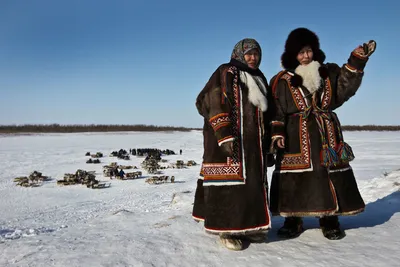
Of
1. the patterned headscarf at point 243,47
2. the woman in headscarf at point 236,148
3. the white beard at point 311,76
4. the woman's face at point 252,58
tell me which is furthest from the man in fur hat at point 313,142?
the patterned headscarf at point 243,47

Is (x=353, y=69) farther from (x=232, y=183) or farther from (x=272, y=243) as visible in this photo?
(x=272, y=243)

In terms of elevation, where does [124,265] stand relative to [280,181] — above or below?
below

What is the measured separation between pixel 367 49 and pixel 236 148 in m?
1.58

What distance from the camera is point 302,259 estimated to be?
9.05ft

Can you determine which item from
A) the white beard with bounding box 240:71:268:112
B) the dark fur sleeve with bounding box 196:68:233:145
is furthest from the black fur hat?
the dark fur sleeve with bounding box 196:68:233:145

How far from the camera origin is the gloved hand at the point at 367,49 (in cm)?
308

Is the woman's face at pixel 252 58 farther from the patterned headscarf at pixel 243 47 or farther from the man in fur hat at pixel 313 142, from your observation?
the man in fur hat at pixel 313 142

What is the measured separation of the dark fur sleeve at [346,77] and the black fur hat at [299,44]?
0.55ft

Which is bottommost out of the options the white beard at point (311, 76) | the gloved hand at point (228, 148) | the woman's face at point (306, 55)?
the gloved hand at point (228, 148)

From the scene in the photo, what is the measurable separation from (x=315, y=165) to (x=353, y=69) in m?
1.02

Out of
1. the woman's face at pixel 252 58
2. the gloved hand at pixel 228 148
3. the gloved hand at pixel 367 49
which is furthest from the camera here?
the woman's face at pixel 252 58

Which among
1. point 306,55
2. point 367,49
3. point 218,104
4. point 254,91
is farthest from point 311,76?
point 218,104

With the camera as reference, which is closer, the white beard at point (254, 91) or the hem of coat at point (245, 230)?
the hem of coat at point (245, 230)

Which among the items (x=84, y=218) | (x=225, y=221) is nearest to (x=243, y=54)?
(x=225, y=221)
